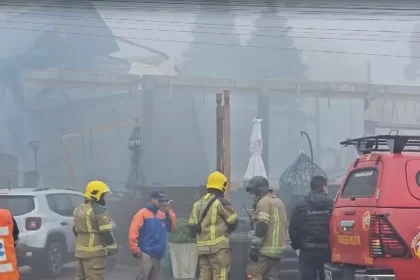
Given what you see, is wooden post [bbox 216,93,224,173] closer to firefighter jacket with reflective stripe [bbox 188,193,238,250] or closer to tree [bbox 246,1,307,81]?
tree [bbox 246,1,307,81]

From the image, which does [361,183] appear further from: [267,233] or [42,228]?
[42,228]

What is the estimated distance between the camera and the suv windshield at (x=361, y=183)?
724cm

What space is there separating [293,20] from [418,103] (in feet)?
14.0

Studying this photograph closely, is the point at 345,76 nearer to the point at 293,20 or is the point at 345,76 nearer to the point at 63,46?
the point at 293,20

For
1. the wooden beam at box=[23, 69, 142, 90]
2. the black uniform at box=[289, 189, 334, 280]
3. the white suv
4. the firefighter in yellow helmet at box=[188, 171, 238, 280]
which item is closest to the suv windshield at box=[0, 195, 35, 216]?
the white suv

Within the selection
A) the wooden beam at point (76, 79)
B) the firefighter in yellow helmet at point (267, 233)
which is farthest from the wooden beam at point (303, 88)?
the firefighter in yellow helmet at point (267, 233)

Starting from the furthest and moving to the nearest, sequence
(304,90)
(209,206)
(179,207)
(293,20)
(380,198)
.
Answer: (304,90)
(293,20)
(179,207)
(209,206)
(380,198)

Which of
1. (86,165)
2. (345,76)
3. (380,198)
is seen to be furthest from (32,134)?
(380,198)

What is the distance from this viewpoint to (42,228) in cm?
1241

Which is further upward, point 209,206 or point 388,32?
point 388,32

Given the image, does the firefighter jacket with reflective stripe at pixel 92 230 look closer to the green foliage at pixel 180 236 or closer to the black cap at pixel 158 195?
the black cap at pixel 158 195

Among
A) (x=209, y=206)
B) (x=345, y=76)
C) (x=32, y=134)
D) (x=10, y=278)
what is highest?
(x=345, y=76)

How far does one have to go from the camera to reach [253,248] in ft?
29.0

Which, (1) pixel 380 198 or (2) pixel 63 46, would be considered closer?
(1) pixel 380 198
